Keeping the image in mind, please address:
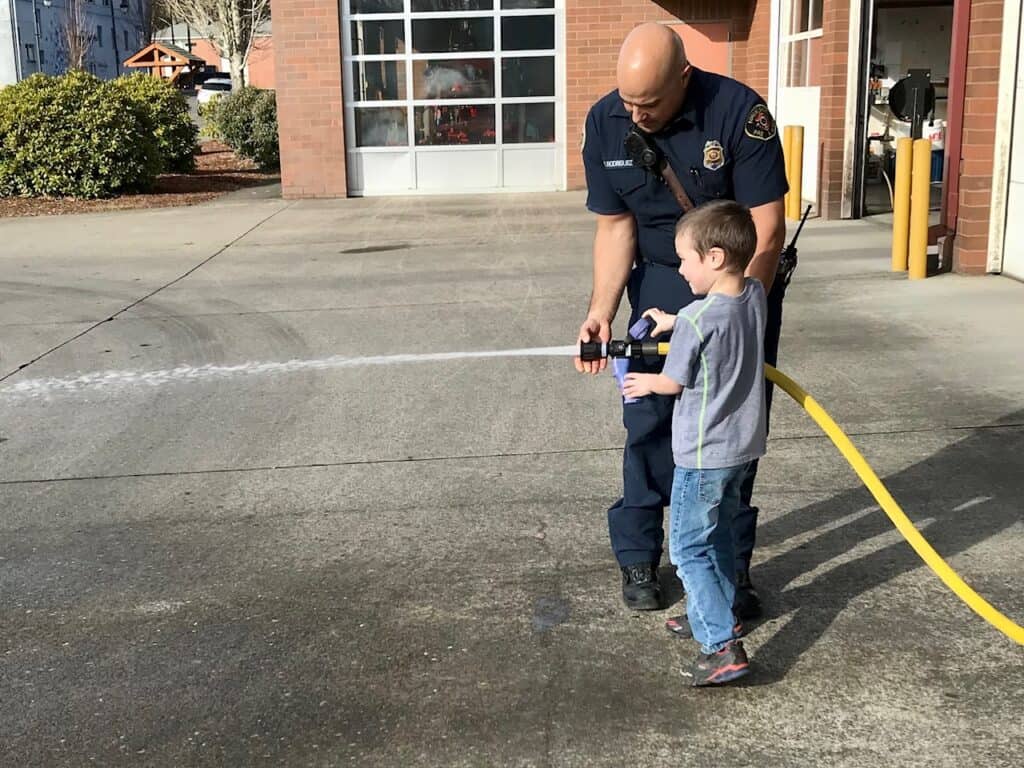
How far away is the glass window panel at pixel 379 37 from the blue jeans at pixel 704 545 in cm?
1643

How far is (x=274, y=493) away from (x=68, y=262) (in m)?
8.48

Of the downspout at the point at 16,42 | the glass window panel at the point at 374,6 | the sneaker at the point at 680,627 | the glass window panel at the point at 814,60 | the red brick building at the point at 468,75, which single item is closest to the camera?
the sneaker at the point at 680,627

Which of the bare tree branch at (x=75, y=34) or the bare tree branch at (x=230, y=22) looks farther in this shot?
the bare tree branch at (x=75, y=34)

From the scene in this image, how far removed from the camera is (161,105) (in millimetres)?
21156

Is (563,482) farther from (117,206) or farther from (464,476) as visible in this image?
(117,206)

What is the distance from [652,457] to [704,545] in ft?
1.72

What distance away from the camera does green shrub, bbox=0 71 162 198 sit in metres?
18.4

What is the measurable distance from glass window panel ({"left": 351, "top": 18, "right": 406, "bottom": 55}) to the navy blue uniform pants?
1568 centimetres

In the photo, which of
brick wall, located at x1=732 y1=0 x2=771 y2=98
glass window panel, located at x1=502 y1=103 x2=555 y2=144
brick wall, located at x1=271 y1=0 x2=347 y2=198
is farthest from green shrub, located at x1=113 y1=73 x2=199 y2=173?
brick wall, located at x1=732 y1=0 x2=771 y2=98

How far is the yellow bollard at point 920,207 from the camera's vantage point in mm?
9602

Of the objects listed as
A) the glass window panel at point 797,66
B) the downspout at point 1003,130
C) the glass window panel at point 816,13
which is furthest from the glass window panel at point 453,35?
the downspout at point 1003,130

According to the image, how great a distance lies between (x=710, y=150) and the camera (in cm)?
362

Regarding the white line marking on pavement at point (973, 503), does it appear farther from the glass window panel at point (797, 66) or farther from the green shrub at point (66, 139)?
the green shrub at point (66, 139)

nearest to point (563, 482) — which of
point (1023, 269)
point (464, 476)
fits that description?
point (464, 476)
